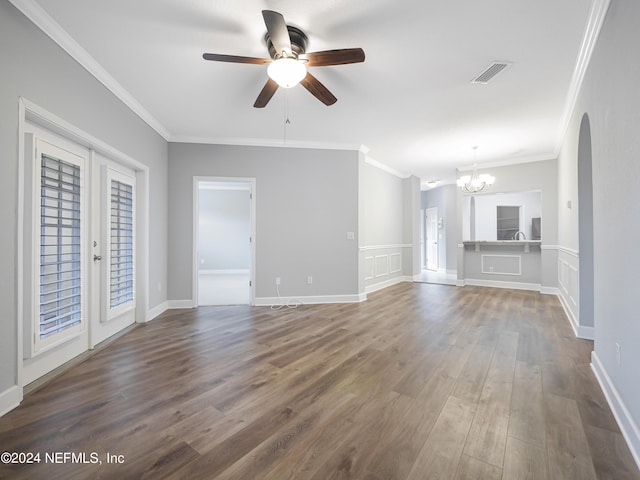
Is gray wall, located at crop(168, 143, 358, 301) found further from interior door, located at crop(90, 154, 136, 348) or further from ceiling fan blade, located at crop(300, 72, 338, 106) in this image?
ceiling fan blade, located at crop(300, 72, 338, 106)

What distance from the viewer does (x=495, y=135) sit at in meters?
4.42

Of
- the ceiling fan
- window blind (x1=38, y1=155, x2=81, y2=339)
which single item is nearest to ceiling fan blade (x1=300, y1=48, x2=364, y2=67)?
the ceiling fan

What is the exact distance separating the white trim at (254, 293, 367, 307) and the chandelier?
3059mm

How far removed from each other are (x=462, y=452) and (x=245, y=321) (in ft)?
9.47

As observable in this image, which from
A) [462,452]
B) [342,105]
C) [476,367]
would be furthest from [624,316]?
[342,105]

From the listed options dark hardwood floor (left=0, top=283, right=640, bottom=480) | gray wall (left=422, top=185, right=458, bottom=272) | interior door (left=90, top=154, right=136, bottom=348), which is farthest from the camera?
gray wall (left=422, top=185, right=458, bottom=272)

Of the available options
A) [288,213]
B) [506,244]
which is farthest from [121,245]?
[506,244]

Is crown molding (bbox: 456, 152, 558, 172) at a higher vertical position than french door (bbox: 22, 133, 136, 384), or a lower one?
higher

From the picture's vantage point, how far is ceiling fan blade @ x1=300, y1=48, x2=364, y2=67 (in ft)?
6.60

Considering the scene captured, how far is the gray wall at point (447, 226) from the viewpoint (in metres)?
8.52

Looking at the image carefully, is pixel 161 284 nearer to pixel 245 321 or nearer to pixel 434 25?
pixel 245 321

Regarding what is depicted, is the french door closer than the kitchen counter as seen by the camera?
Yes

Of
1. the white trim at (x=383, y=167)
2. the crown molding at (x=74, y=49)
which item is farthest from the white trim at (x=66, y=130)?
the white trim at (x=383, y=167)

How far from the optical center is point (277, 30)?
6.05 feet
